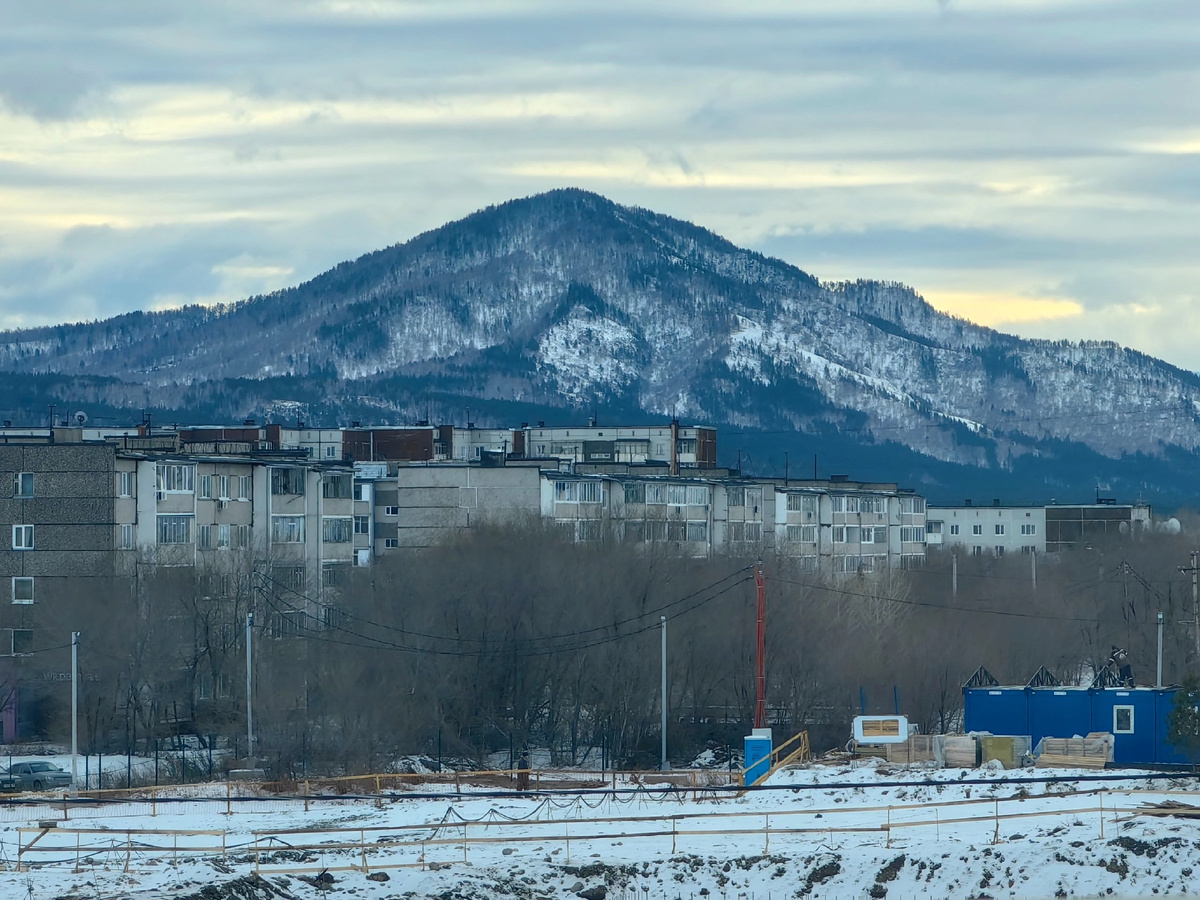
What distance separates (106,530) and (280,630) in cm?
743

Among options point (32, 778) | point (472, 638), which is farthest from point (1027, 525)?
point (32, 778)

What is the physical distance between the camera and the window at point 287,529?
74.7 m

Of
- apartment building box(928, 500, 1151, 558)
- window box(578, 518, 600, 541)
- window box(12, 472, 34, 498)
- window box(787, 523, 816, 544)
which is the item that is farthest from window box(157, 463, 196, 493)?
apartment building box(928, 500, 1151, 558)

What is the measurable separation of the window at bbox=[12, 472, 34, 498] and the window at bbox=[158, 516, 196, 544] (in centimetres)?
481

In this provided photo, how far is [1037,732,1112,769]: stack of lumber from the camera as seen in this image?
158 ft

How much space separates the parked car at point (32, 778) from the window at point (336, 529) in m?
26.1

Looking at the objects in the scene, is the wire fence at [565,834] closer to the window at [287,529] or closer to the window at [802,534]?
Result: the window at [287,529]

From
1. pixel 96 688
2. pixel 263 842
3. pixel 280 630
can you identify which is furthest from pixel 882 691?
pixel 263 842

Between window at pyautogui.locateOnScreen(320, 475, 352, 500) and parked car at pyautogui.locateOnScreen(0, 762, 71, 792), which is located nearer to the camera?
parked car at pyautogui.locateOnScreen(0, 762, 71, 792)

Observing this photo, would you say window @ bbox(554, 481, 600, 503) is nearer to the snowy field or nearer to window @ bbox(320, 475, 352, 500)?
window @ bbox(320, 475, 352, 500)

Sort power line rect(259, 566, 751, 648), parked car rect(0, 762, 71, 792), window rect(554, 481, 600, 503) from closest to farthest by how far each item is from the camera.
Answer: parked car rect(0, 762, 71, 792) → power line rect(259, 566, 751, 648) → window rect(554, 481, 600, 503)

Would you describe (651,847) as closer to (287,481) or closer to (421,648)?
(421,648)

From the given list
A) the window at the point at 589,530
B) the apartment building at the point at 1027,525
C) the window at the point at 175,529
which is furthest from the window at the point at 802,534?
the window at the point at 175,529

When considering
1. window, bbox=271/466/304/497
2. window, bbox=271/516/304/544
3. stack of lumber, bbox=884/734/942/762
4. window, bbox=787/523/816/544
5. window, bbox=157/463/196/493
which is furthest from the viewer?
window, bbox=787/523/816/544
